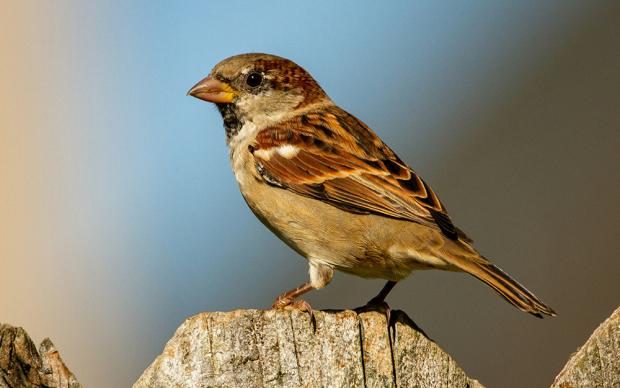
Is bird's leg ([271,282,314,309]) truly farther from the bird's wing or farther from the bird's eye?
the bird's eye

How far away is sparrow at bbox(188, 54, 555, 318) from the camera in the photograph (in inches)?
171

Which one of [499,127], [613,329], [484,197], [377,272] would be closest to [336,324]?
[613,329]

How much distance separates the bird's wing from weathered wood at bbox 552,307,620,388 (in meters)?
1.83

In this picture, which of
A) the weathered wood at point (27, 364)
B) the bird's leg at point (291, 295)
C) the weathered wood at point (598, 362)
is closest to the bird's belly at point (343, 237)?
the bird's leg at point (291, 295)

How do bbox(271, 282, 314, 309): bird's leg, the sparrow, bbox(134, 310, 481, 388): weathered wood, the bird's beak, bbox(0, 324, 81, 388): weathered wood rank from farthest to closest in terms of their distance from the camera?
1. the bird's beak
2. the sparrow
3. bbox(271, 282, 314, 309): bird's leg
4. bbox(134, 310, 481, 388): weathered wood
5. bbox(0, 324, 81, 388): weathered wood

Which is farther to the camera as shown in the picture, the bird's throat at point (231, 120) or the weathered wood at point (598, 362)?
the bird's throat at point (231, 120)

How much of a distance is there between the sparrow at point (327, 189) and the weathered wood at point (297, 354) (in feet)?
4.13

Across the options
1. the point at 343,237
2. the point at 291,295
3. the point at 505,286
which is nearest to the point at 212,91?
the point at 343,237

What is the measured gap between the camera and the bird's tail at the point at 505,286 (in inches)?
149

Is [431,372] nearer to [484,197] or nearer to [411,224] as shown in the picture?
[411,224]

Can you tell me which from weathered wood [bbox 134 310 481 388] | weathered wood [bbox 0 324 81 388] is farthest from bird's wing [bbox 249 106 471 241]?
weathered wood [bbox 0 324 81 388]

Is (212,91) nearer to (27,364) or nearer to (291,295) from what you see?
(291,295)

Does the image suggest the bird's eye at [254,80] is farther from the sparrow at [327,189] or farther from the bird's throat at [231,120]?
the bird's throat at [231,120]

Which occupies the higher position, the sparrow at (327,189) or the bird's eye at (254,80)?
the bird's eye at (254,80)
